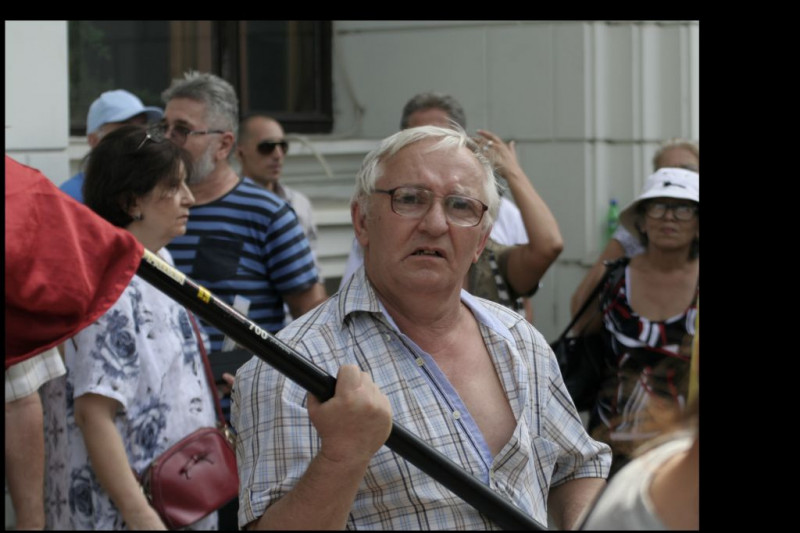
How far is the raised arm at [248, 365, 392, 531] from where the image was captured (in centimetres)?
207

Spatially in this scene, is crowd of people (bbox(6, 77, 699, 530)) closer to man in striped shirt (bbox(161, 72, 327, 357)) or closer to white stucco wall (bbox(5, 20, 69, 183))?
man in striped shirt (bbox(161, 72, 327, 357))

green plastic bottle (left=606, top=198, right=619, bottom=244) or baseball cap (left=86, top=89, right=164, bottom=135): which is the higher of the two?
baseball cap (left=86, top=89, right=164, bottom=135)

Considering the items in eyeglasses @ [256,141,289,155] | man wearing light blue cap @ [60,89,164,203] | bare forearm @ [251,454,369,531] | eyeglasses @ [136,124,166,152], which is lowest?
bare forearm @ [251,454,369,531]

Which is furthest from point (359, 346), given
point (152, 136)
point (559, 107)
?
point (559, 107)

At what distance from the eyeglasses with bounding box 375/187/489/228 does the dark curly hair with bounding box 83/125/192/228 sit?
1174mm

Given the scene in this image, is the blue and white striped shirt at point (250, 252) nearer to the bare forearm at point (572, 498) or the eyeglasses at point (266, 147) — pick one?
the eyeglasses at point (266, 147)

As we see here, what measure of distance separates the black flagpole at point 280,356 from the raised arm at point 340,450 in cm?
4

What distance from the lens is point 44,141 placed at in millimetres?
4898

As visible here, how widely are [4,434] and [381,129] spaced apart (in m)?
4.45

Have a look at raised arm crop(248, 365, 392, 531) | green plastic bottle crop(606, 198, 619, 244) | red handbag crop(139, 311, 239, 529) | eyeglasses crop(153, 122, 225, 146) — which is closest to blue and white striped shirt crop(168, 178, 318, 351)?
eyeglasses crop(153, 122, 225, 146)

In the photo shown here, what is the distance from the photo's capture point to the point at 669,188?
4.71m

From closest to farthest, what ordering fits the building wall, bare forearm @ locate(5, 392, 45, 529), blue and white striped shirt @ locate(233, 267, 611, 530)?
blue and white striped shirt @ locate(233, 267, 611, 530), bare forearm @ locate(5, 392, 45, 529), the building wall
